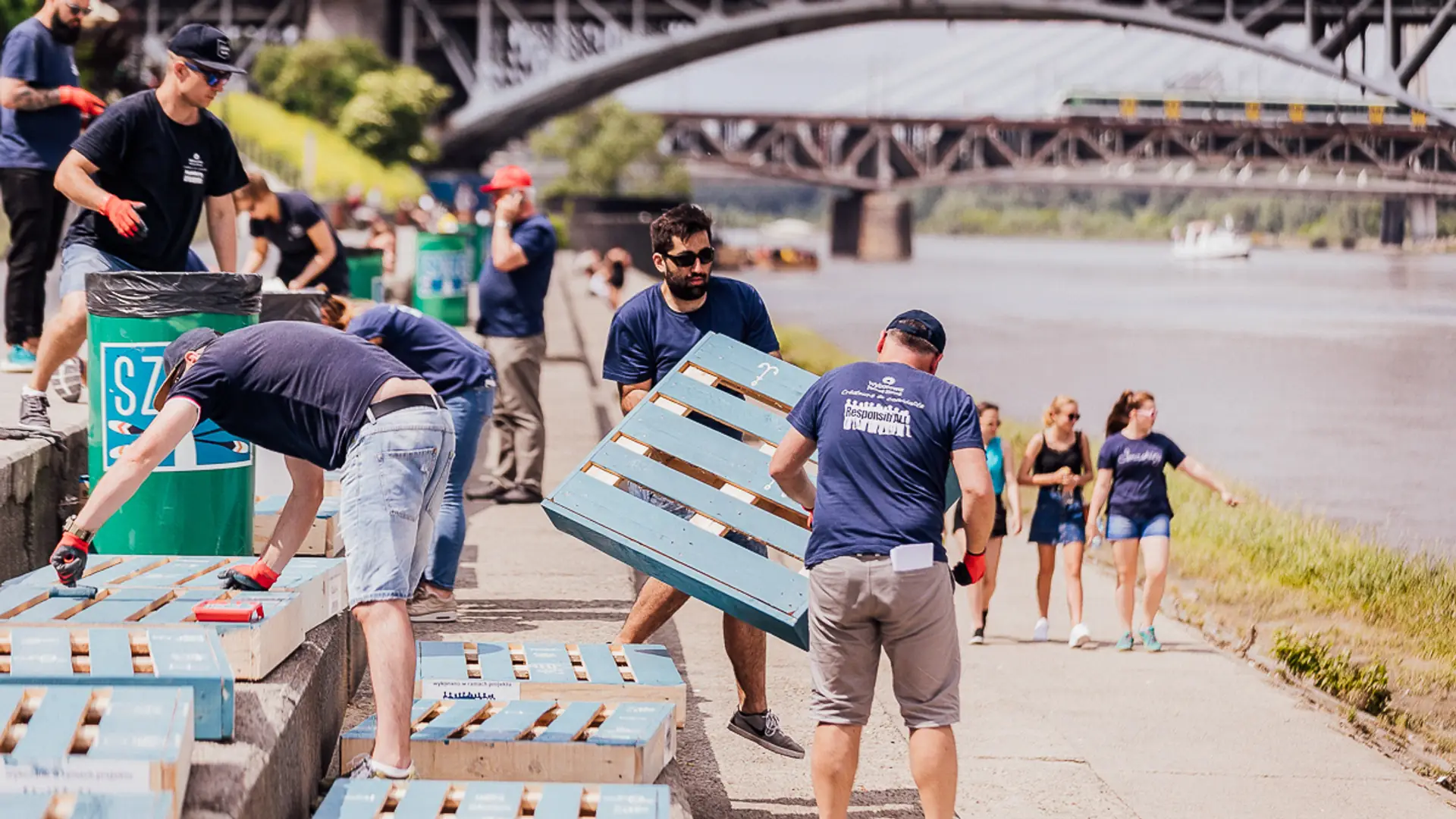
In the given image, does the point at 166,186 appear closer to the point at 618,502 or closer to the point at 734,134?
the point at 618,502

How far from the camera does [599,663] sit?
20.2 ft

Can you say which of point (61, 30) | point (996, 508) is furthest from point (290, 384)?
point (996, 508)

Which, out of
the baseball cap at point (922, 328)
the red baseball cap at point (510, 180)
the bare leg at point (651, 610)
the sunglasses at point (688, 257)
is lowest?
the bare leg at point (651, 610)

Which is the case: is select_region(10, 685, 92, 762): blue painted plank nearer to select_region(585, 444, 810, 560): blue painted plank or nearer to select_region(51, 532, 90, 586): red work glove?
select_region(51, 532, 90, 586): red work glove

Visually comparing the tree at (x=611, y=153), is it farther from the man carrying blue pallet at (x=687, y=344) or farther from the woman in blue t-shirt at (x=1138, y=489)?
the man carrying blue pallet at (x=687, y=344)

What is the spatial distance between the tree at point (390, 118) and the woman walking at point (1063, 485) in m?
59.0

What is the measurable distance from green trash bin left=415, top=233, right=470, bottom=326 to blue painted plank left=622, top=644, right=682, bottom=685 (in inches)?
562

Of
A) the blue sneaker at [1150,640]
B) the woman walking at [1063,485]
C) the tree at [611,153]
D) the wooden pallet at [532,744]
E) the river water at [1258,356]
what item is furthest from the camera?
the tree at [611,153]

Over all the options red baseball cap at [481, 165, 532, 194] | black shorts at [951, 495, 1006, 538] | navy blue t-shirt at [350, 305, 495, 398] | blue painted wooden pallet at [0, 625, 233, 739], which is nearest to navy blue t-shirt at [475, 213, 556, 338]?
red baseball cap at [481, 165, 532, 194]

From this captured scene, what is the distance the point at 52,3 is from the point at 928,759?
5.69 meters

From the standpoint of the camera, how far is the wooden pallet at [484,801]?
14.8ft

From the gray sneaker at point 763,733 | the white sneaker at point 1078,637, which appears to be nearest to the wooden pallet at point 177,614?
the gray sneaker at point 763,733

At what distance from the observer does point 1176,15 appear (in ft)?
239

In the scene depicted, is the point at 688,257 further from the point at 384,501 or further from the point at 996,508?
the point at 996,508
